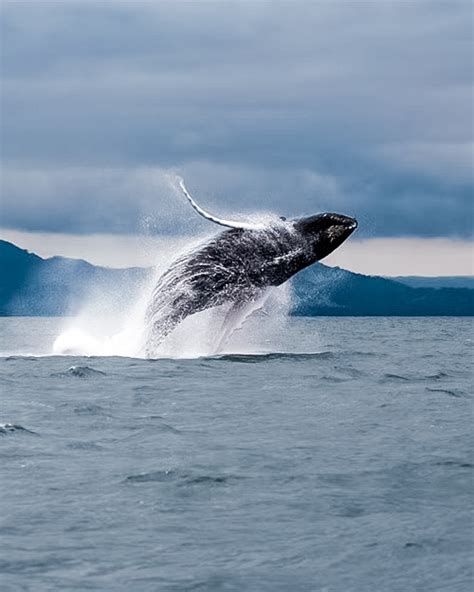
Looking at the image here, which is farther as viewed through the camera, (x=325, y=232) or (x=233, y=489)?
(x=325, y=232)

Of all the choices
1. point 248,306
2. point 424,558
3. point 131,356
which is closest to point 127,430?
point 424,558

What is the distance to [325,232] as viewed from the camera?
18.6 meters

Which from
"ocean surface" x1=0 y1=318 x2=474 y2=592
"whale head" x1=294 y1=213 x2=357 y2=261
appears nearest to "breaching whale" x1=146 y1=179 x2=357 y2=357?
"whale head" x1=294 y1=213 x2=357 y2=261

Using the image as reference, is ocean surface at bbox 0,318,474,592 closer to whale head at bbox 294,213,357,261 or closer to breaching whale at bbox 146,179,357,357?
breaching whale at bbox 146,179,357,357

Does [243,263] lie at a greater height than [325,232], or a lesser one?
lesser

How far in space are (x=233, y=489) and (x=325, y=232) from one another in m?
10.1

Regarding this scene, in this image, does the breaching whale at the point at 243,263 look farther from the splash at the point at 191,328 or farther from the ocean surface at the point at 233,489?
the ocean surface at the point at 233,489

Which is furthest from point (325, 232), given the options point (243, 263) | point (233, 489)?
point (233, 489)

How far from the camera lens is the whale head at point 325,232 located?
732 inches

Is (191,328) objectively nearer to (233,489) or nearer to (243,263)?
(243,263)

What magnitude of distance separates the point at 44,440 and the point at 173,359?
358 inches

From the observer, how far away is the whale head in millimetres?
18594

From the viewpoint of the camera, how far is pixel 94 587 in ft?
21.7

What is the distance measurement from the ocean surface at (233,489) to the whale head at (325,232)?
3309 mm
